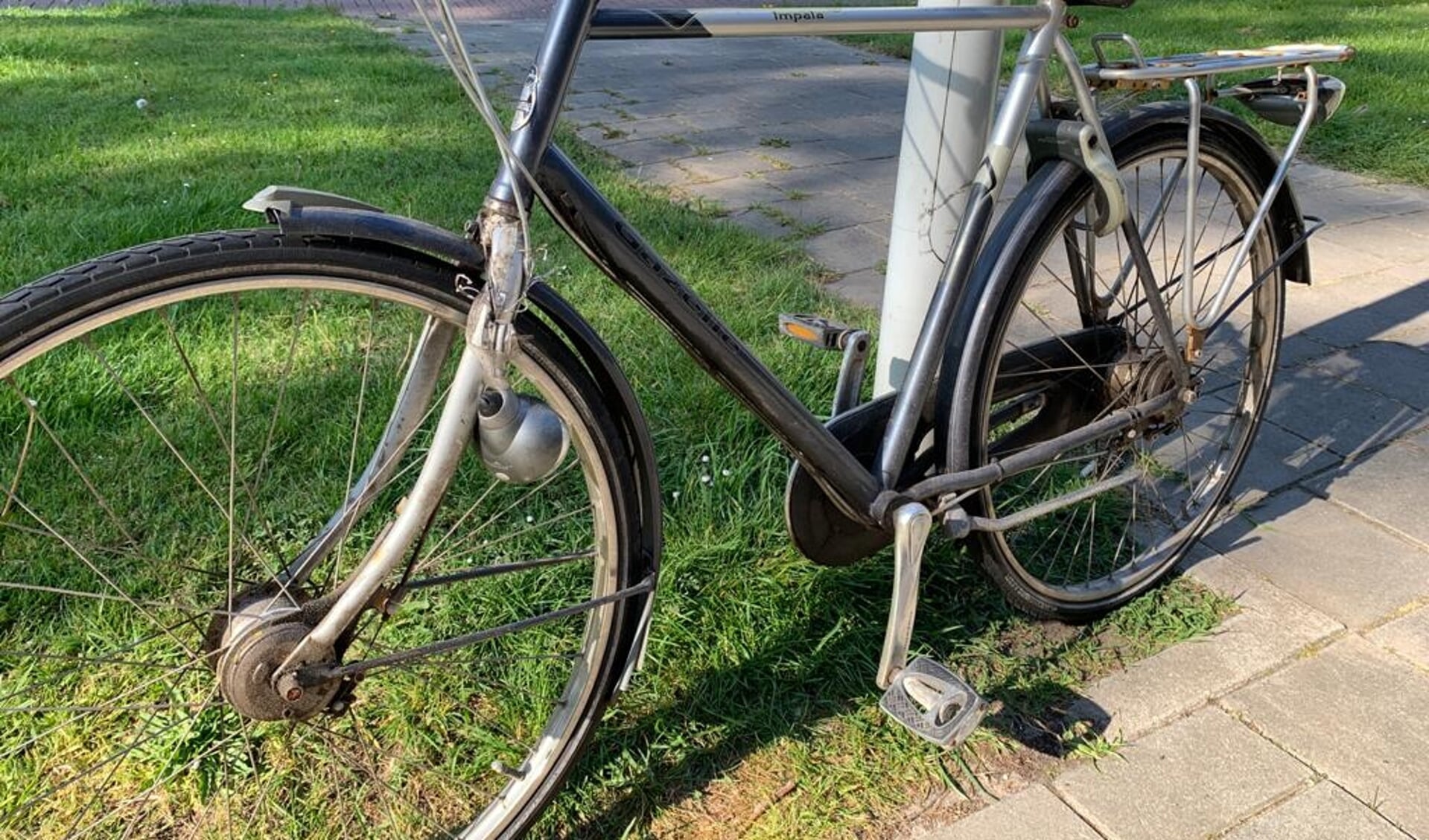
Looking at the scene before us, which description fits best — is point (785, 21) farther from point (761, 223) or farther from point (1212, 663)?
point (761, 223)

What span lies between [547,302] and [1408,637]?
1.90 m

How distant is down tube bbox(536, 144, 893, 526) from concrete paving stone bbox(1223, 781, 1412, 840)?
Answer: 800 mm

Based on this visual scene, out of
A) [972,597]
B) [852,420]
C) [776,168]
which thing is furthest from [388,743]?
[776,168]

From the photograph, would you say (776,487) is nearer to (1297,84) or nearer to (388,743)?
(388,743)

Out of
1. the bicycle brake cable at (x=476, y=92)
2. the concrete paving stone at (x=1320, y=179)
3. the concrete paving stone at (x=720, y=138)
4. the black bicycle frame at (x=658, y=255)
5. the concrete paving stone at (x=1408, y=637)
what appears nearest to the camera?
the bicycle brake cable at (x=476, y=92)

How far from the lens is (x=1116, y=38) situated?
2.01 m

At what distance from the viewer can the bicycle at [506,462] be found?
140cm

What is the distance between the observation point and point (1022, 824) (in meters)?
1.85

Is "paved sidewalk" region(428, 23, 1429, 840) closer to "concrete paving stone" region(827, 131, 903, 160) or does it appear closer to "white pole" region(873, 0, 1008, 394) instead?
"concrete paving stone" region(827, 131, 903, 160)

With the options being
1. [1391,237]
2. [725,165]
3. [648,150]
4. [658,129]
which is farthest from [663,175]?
[1391,237]

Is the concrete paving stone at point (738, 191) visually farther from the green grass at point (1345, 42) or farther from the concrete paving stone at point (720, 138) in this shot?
the green grass at point (1345, 42)

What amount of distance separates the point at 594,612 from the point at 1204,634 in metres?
1.32

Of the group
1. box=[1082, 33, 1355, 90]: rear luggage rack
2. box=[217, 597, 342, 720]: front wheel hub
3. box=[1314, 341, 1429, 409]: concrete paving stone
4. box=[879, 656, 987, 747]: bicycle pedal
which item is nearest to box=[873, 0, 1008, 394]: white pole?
box=[1082, 33, 1355, 90]: rear luggage rack

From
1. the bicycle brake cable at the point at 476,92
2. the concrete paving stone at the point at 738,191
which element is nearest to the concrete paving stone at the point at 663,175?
the concrete paving stone at the point at 738,191
